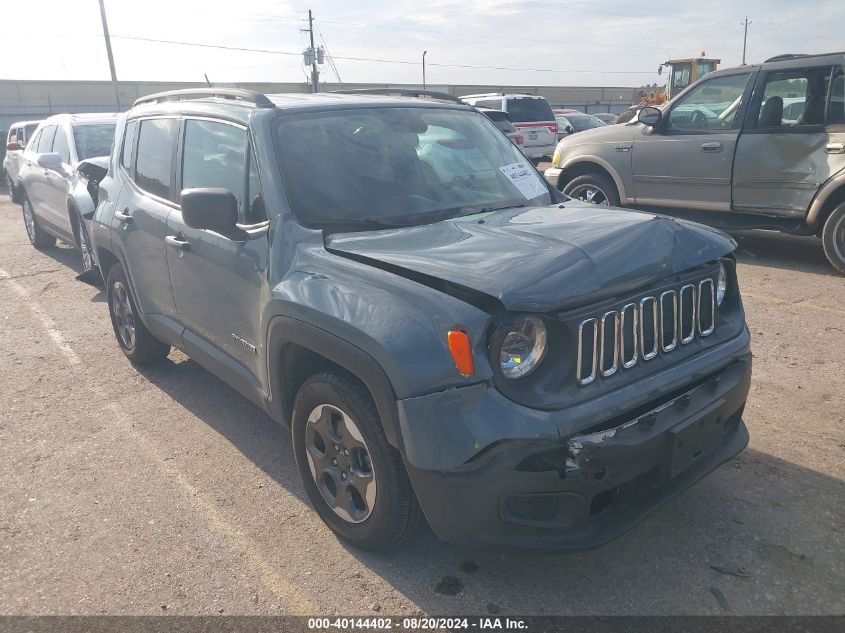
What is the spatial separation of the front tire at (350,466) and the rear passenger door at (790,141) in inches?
242

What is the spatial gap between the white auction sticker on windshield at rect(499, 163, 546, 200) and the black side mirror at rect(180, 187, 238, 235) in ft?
5.06

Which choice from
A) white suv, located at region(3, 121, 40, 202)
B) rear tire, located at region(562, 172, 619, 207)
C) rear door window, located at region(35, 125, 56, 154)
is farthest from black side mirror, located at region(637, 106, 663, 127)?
white suv, located at region(3, 121, 40, 202)

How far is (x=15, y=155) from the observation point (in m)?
14.5

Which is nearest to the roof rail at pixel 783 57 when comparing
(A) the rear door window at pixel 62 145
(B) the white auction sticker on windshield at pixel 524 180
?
(B) the white auction sticker on windshield at pixel 524 180

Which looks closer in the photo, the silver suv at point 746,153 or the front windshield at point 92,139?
the silver suv at point 746,153

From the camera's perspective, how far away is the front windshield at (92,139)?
903cm

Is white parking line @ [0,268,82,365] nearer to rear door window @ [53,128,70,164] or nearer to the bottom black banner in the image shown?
rear door window @ [53,128,70,164]

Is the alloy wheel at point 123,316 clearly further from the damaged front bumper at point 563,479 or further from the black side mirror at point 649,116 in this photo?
the black side mirror at point 649,116

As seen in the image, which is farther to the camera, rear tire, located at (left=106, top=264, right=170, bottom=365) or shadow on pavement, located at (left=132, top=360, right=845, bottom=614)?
rear tire, located at (left=106, top=264, right=170, bottom=365)

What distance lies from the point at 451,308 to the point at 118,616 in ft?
5.89

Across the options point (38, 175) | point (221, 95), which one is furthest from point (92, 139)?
point (221, 95)

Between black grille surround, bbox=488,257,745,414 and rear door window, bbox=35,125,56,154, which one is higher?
rear door window, bbox=35,125,56,154

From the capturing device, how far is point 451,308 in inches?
97.9

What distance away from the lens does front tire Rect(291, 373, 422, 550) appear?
108 inches
